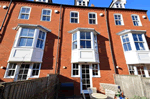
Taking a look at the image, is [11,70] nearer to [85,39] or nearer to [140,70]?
[85,39]

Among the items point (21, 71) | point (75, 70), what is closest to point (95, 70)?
point (75, 70)

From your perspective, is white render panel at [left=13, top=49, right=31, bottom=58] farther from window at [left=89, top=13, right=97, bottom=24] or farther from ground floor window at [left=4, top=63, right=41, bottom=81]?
window at [left=89, top=13, right=97, bottom=24]

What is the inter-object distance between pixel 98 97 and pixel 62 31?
7.41 m

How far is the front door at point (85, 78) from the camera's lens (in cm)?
674

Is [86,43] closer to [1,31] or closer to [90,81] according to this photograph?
[90,81]

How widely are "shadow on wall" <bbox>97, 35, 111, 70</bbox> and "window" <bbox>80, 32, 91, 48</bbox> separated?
150 centimetres

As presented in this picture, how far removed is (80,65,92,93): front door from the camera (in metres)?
6.74

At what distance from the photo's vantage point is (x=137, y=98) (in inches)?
165

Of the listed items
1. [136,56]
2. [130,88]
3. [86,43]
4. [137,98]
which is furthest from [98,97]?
[136,56]

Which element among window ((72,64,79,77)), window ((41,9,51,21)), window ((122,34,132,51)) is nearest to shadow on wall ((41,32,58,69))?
window ((72,64,79,77))

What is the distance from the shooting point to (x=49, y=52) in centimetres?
752

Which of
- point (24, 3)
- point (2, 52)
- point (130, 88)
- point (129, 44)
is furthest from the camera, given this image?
point (24, 3)

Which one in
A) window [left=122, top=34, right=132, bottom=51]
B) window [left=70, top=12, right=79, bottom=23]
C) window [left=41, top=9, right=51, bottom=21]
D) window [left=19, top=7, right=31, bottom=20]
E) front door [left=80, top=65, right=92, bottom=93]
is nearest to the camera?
front door [left=80, top=65, right=92, bottom=93]

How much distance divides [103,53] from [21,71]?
8.57 m
